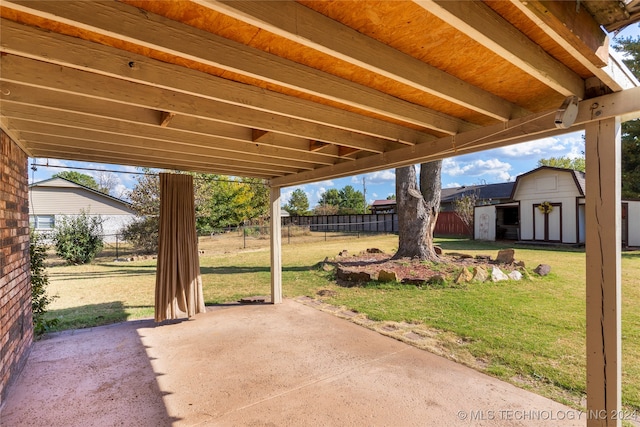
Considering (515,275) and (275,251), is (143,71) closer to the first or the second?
(275,251)

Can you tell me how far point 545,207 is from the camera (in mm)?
13641

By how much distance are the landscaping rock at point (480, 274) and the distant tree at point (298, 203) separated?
29.4m

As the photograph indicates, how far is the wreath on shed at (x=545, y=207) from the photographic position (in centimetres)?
1349

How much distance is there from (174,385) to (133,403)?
0.35 m

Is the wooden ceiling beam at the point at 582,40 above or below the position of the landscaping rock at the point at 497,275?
above

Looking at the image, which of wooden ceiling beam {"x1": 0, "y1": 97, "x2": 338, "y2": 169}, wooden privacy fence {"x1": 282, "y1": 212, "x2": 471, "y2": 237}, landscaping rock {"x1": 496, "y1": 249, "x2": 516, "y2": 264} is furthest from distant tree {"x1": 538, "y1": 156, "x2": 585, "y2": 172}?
wooden ceiling beam {"x1": 0, "y1": 97, "x2": 338, "y2": 169}

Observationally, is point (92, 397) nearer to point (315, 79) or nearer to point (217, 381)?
point (217, 381)

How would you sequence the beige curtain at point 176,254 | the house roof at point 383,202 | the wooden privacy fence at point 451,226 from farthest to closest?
1. the house roof at point 383,202
2. the wooden privacy fence at point 451,226
3. the beige curtain at point 176,254

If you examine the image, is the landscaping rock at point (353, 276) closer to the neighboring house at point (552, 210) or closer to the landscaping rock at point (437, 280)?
the landscaping rock at point (437, 280)

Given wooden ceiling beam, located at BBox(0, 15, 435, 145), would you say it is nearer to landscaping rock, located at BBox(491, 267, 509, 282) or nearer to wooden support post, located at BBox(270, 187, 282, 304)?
wooden support post, located at BBox(270, 187, 282, 304)

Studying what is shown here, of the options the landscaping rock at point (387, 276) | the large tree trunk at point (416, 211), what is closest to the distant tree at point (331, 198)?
the large tree trunk at point (416, 211)

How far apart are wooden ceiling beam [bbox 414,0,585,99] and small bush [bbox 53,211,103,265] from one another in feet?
42.4

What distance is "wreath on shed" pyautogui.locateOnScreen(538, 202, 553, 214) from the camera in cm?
1349

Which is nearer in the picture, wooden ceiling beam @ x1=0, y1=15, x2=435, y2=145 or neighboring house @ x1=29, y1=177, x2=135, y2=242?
wooden ceiling beam @ x1=0, y1=15, x2=435, y2=145
